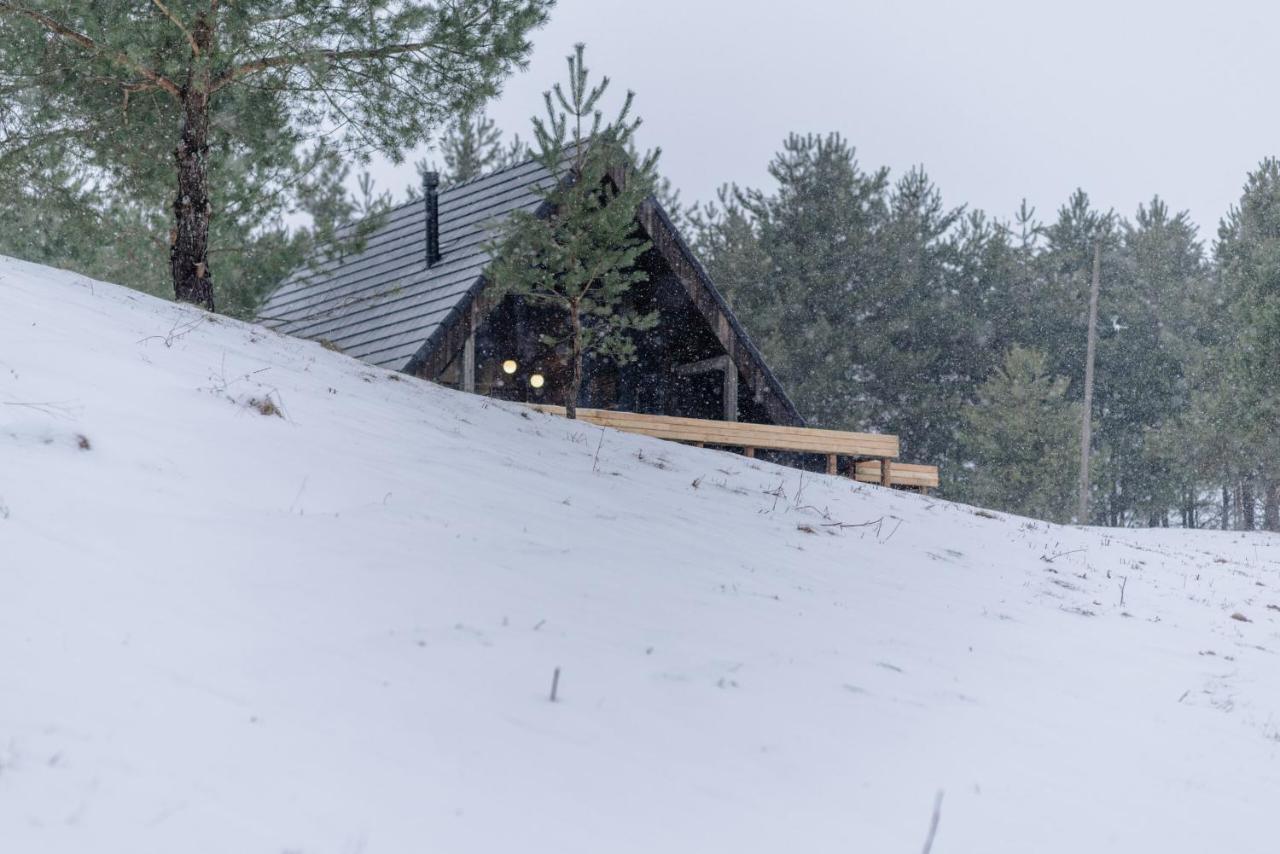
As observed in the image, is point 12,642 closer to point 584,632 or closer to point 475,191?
point 584,632

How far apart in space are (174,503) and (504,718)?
179 centimetres

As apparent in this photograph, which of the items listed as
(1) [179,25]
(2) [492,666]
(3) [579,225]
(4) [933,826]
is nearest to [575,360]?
(3) [579,225]

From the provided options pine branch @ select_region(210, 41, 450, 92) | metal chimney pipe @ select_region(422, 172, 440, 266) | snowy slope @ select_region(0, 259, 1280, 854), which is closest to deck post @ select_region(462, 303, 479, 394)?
metal chimney pipe @ select_region(422, 172, 440, 266)

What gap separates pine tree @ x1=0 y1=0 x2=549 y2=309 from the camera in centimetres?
1030

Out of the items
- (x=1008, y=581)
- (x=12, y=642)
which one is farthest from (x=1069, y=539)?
(x=12, y=642)

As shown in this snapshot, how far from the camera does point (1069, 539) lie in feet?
32.9

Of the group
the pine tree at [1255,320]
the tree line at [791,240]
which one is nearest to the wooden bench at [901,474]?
the tree line at [791,240]

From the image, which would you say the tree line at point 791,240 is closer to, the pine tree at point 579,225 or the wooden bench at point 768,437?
the pine tree at point 579,225

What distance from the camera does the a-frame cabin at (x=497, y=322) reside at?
13.8 metres

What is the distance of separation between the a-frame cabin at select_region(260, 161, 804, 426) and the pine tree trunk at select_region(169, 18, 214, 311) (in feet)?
6.18

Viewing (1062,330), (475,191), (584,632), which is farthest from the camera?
(1062,330)

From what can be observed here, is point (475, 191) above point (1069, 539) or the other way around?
above

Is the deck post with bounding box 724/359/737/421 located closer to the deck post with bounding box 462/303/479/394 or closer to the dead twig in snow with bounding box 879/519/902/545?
the deck post with bounding box 462/303/479/394

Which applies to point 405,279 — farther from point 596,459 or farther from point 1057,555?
point 1057,555
